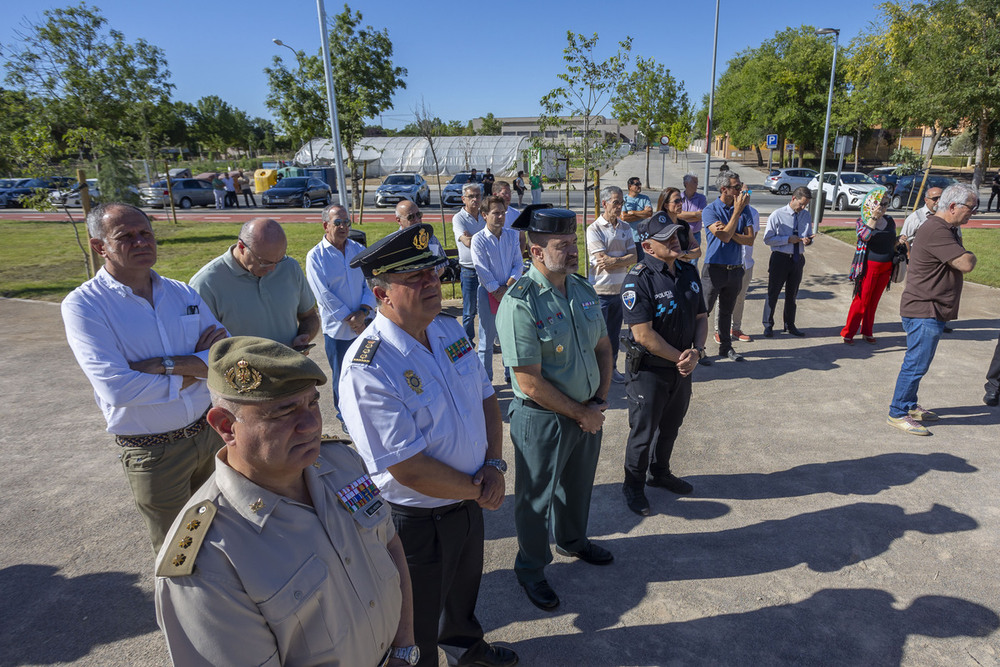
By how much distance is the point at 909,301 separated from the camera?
512 centimetres

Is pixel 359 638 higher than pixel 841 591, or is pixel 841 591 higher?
pixel 359 638

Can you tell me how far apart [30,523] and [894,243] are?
29.7 feet

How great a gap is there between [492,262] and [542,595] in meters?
3.61

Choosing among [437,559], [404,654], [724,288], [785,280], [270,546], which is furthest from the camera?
[785,280]

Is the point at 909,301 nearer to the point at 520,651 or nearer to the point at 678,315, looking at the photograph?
the point at 678,315

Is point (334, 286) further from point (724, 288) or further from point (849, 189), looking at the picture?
point (849, 189)

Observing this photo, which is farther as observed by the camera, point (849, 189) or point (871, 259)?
point (849, 189)

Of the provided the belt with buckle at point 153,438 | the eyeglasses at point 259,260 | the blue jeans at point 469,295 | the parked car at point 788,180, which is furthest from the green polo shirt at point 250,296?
the parked car at point 788,180

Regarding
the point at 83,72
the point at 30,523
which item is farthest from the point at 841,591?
the point at 83,72

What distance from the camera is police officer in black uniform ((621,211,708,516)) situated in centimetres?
389

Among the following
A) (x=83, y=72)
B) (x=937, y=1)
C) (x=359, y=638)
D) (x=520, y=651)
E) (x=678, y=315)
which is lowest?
(x=520, y=651)

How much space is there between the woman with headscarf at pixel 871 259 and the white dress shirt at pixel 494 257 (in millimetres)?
4441

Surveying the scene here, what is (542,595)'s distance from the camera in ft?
10.7

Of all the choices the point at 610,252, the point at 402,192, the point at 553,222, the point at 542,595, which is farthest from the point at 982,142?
the point at 542,595
